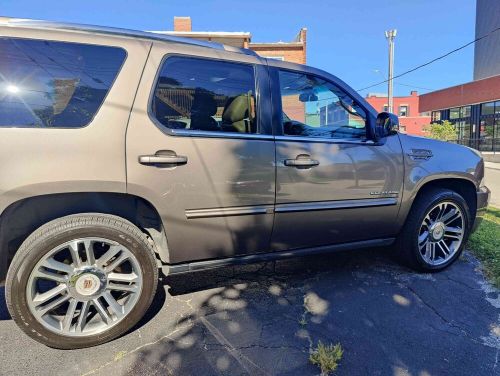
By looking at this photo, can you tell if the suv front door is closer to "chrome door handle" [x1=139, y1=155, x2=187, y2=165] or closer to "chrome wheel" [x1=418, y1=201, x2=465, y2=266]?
"chrome wheel" [x1=418, y1=201, x2=465, y2=266]

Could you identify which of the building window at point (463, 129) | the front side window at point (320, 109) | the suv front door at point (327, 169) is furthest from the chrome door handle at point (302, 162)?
the building window at point (463, 129)

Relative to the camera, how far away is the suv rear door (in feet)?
7.77

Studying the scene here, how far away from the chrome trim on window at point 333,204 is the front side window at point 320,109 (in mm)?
563

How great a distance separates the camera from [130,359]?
2.28 meters

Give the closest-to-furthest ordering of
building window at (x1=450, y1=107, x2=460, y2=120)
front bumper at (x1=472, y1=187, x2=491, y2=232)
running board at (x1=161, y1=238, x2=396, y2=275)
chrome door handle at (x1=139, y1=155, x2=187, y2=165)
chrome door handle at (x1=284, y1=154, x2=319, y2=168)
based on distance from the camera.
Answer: chrome door handle at (x1=139, y1=155, x2=187, y2=165) → running board at (x1=161, y1=238, x2=396, y2=275) → chrome door handle at (x1=284, y1=154, x2=319, y2=168) → front bumper at (x1=472, y1=187, x2=491, y2=232) → building window at (x1=450, y1=107, x2=460, y2=120)

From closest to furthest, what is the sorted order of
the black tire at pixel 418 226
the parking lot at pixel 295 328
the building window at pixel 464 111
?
the parking lot at pixel 295 328 → the black tire at pixel 418 226 → the building window at pixel 464 111

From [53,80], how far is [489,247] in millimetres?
4568

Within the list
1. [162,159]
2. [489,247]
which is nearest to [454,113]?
[489,247]

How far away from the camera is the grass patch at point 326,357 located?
2166 mm

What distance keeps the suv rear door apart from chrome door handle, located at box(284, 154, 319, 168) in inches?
6.0

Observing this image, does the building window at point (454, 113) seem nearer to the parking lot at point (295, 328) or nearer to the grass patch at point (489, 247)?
the grass patch at point (489, 247)

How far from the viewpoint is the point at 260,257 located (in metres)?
2.85

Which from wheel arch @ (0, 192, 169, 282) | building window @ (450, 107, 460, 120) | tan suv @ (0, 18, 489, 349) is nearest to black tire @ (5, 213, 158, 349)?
tan suv @ (0, 18, 489, 349)

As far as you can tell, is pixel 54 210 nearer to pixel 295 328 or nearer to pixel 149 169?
pixel 149 169
